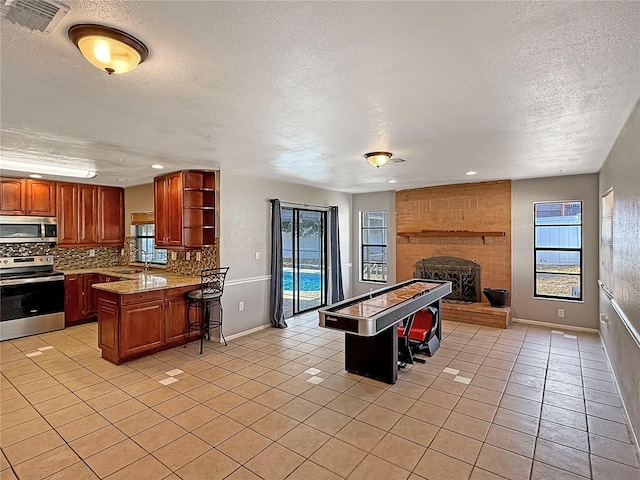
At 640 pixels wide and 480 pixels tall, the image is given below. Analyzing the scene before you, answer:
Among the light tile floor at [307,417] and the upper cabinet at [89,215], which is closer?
the light tile floor at [307,417]

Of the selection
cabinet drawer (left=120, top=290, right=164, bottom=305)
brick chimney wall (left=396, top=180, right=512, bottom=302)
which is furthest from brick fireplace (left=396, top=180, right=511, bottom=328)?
cabinet drawer (left=120, top=290, right=164, bottom=305)

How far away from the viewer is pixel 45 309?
5.51m

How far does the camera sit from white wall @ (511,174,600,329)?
17.7ft

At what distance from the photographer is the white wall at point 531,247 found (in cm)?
539

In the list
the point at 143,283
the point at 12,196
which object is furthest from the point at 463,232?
the point at 12,196

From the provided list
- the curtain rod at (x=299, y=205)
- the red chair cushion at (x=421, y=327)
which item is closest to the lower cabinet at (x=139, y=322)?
Answer: the curtain rod at (x=299, y=205)

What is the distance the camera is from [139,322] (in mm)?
4312

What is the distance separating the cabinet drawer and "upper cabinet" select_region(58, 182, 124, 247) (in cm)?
298

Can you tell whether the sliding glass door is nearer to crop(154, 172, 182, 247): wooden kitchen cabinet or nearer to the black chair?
the black chair

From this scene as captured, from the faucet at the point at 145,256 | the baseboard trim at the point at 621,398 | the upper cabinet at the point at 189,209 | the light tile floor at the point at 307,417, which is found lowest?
the light tile floor at the point at 307,417

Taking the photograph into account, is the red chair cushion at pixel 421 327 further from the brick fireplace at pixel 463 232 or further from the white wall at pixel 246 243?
the white wall at pixel 246 243

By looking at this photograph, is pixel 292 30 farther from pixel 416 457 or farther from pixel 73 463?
pixel 73 463

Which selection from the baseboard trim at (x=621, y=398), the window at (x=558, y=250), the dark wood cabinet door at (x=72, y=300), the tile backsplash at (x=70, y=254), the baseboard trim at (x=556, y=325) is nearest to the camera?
the baseboard trim at (x=621, y=398)

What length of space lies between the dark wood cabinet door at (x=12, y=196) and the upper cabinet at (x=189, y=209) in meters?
2.42
